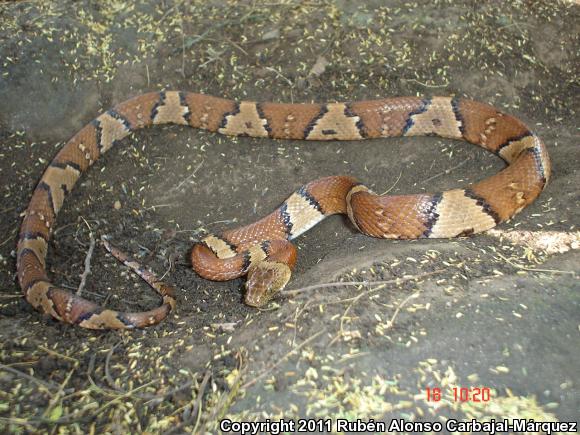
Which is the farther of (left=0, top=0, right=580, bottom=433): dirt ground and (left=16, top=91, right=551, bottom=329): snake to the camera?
(left=16, top=91, right=551, bottom=329): snake

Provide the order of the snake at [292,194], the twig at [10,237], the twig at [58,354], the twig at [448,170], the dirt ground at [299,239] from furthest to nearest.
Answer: the twig at [448,170], the twig at [10,237], the snake at [292,194], the twig at [58,354], the dirt ground at [299,239]

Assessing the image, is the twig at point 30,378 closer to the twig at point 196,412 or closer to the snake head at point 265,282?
the twig at point 196,412

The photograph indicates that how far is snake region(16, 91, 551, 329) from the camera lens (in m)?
4.81

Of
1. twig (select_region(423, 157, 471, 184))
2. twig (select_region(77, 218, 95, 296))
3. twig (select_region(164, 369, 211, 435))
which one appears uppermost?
twig (select_region(423, 157, 471, 184))

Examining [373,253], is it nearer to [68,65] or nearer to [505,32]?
[505,32]

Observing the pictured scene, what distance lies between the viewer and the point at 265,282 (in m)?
4.57

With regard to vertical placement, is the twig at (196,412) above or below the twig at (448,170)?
below

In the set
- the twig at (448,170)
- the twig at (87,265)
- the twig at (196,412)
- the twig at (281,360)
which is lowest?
the twig at (87,265)

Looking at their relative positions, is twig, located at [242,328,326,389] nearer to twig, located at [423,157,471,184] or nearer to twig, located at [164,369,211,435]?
twig, located at [164,369,211,435]

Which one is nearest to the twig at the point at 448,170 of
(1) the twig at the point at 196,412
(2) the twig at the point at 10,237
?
(1) the twig at the point at 196,412

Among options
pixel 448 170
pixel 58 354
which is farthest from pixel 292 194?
pixel 58 354

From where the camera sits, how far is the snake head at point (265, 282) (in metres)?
4.48

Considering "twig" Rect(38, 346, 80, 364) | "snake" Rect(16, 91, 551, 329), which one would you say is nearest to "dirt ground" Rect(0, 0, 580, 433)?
"twig" Rect(38, 346, 80, 364)

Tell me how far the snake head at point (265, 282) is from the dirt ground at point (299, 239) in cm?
17
